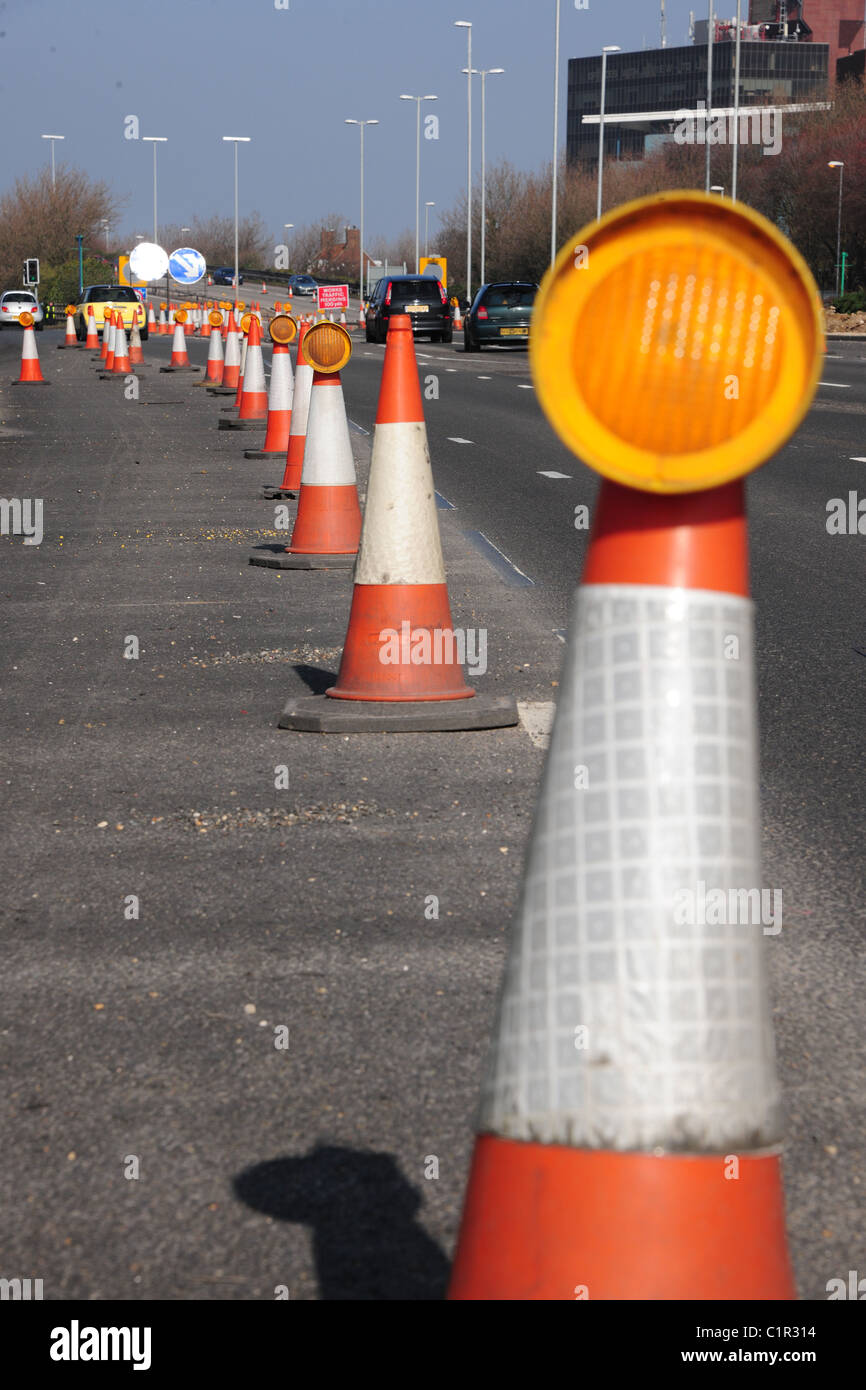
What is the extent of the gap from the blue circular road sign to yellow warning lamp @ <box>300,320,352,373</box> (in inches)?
1309

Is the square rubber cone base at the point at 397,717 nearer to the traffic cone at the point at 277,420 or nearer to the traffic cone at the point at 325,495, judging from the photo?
the traffic cone at the point at 325,495

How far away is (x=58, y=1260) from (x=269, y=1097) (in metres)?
0.59

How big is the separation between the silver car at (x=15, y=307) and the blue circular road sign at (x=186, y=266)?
2975 cm

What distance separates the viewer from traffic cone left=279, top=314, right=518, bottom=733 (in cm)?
591

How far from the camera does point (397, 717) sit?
5.86 meters

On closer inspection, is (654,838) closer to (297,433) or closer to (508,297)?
(297,433)

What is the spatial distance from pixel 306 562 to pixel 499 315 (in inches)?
1381

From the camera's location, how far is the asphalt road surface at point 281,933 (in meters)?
2.64

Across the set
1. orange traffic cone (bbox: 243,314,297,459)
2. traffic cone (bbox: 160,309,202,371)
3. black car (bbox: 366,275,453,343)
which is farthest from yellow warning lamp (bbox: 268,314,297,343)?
black car (bbox: 366,275,453,343)

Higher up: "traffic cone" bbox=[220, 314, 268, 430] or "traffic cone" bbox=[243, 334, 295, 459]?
"traffic cone" bbox=[220, 314, 268, 430]

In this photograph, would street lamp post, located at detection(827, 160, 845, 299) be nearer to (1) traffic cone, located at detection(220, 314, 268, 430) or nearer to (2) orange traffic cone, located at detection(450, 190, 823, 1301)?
(1) traffic cone, located at detection(220, 314, 268, 430)

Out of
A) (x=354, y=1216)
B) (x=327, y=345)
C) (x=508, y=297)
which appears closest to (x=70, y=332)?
(x=508, y=297)

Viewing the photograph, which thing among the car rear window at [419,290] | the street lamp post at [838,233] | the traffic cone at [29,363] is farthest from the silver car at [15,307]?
the traffic cone at [29,363]

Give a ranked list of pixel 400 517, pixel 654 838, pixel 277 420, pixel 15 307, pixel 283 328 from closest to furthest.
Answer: pixel 654 838 → pixel 400 517 → pixel 283 328 → pixel 277 420 → pixel 15 307
